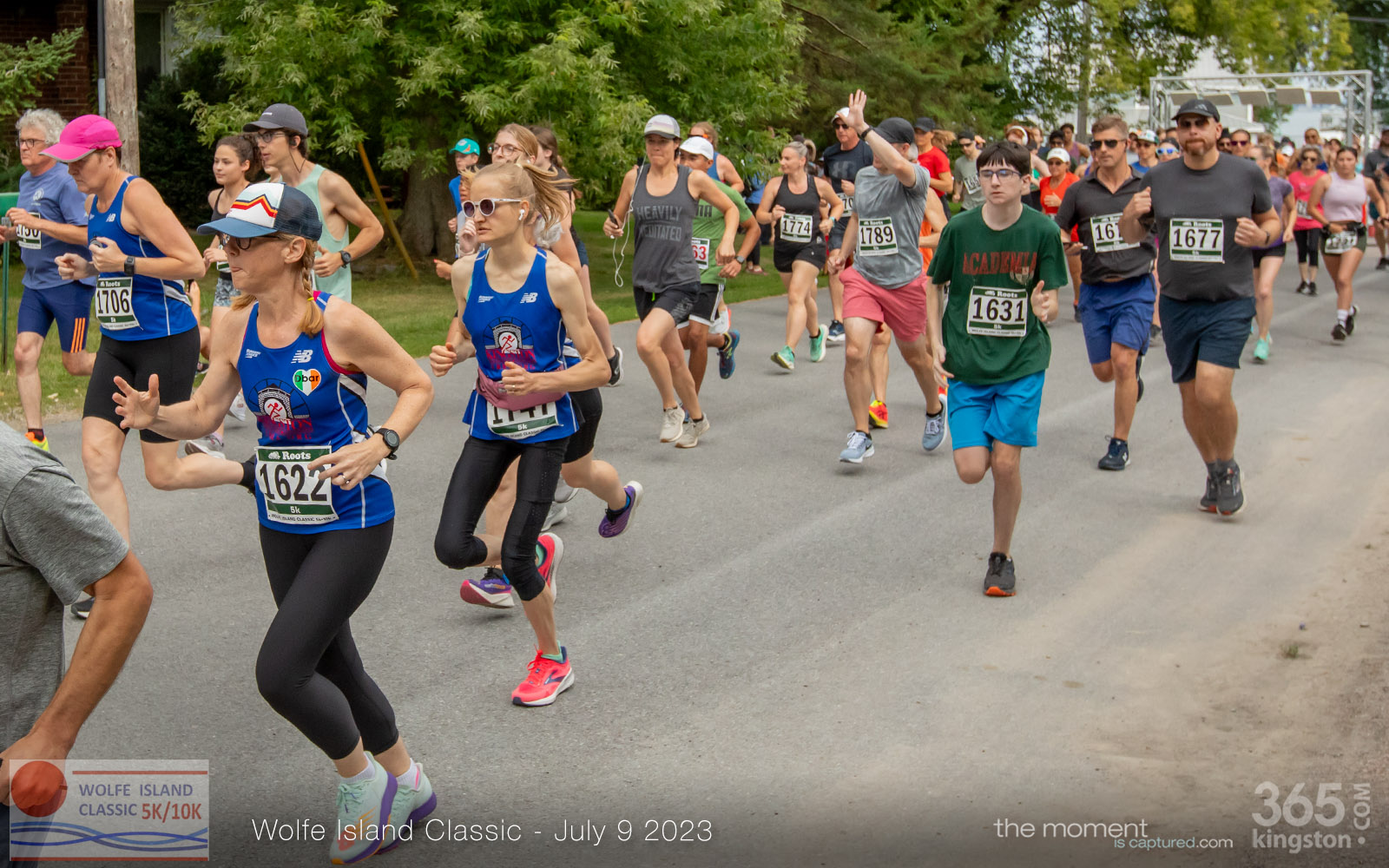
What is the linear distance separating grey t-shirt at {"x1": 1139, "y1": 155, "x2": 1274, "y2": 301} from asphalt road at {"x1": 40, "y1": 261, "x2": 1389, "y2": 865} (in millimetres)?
1245

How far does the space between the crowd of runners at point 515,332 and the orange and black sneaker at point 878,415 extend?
3 centimetres

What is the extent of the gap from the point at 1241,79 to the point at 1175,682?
112 feet

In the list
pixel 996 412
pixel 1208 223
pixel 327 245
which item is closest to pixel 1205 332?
pixel 1208 223

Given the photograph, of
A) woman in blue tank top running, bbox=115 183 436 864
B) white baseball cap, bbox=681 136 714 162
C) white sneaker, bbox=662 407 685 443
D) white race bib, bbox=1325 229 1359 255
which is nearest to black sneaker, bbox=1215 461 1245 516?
white sneaker, bbox=662 407 685 443

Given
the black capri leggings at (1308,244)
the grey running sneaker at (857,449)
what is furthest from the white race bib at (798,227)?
the black capri leggings at (1308,244)

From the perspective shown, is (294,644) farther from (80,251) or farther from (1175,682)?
(80,251)

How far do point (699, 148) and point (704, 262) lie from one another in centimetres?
82

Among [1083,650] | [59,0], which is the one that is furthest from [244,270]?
[59,0]

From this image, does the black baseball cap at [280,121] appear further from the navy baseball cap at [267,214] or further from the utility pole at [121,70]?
the utility pole at [121,70]

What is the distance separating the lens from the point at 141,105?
22.3m

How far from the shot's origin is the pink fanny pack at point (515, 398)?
16.5 feet

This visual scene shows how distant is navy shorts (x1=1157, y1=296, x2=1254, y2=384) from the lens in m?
7.46

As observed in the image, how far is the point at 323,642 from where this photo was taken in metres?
3.71

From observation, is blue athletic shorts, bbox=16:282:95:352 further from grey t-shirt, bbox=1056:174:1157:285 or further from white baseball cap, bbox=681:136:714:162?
grey t-shirt, bbox=1056:174:1157:285
